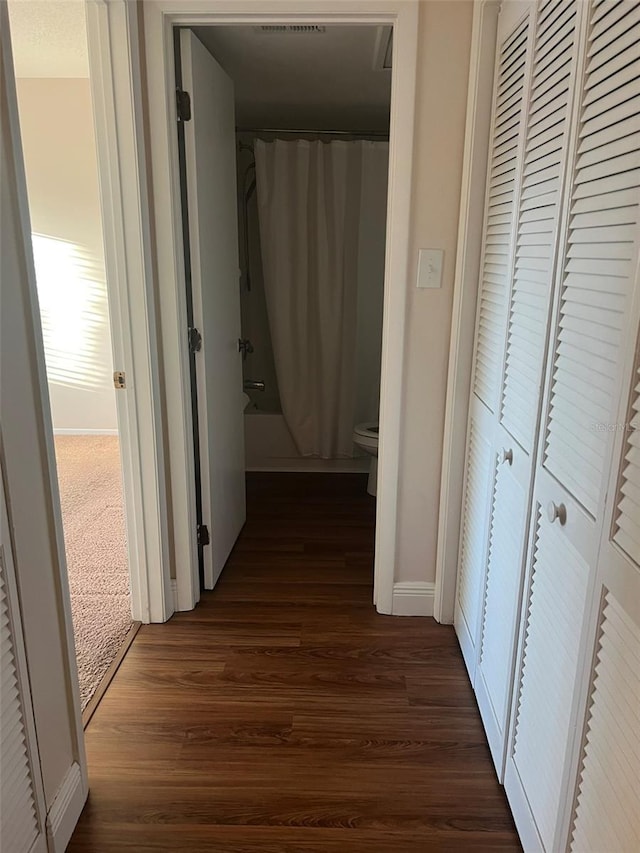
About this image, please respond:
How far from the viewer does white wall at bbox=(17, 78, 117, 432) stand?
3.87m

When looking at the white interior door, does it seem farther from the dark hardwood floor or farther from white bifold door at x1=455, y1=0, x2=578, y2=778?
white bifold door at x1=455, y1=0, x2=578, y2=778

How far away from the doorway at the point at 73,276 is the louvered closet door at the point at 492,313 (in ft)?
4.94

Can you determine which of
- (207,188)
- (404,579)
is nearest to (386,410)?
(404,579)

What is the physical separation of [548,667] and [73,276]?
12.8ft

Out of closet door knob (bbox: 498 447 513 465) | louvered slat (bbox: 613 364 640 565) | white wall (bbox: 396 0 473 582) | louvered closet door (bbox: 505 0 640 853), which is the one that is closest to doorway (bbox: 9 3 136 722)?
white wall (bbox: 396 0 473 582)

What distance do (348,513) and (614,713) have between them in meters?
2.33

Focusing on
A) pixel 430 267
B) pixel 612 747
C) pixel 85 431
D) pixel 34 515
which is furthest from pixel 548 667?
pixel 85 431

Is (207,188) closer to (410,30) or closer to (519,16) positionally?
(410,30)

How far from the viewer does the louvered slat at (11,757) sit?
1.16 m

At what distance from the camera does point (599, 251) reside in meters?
1.05

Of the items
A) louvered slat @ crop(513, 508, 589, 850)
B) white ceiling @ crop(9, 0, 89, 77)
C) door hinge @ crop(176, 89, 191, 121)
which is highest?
white ceiling @ crop(9, 0, 89, 77)

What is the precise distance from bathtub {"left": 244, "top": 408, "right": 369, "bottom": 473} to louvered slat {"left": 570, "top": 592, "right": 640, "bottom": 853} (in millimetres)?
2874

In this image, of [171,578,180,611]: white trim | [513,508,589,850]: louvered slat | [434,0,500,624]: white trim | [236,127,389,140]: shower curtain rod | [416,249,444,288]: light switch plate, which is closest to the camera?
A: [513,508,589,850]: louvered slat

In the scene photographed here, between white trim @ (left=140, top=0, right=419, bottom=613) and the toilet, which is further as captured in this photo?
the toilet
